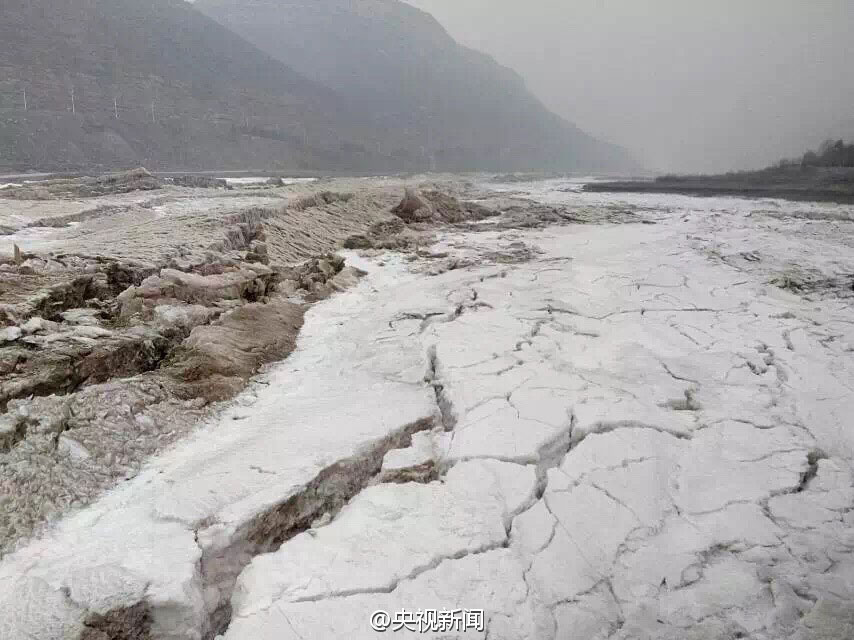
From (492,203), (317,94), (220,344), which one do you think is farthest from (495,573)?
(317,94)

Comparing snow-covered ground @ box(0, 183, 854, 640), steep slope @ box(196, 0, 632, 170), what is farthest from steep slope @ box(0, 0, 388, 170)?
snow-covered ground @ box(0, 183, 854, 640)

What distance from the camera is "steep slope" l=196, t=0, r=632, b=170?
195 ft

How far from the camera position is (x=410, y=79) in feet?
227

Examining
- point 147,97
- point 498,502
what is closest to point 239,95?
point 147,97

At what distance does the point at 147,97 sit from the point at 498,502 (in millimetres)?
39602

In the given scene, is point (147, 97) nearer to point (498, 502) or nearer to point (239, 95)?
point (239, 95)

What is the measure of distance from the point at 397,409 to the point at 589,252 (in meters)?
5.30

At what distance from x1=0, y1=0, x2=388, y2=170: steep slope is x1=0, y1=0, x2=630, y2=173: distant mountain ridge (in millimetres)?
107

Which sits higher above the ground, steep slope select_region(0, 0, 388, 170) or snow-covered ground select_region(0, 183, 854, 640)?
steep slope select_region(0, 0, 388, 170)

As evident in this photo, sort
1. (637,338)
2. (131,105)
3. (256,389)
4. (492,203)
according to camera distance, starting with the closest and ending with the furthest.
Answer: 1. (256,389)
2. (637,338)
3. (492,203)
4. (131,105)

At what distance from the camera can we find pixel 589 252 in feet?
22.9

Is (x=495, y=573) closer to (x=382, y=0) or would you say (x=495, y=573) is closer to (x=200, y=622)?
(x=200, y=622)

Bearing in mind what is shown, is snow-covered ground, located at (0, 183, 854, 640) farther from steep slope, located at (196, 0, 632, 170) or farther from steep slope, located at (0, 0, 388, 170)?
steep slope, located at (196, 0, 632, 170)

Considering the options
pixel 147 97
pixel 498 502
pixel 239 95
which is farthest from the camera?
pixel 239 95
